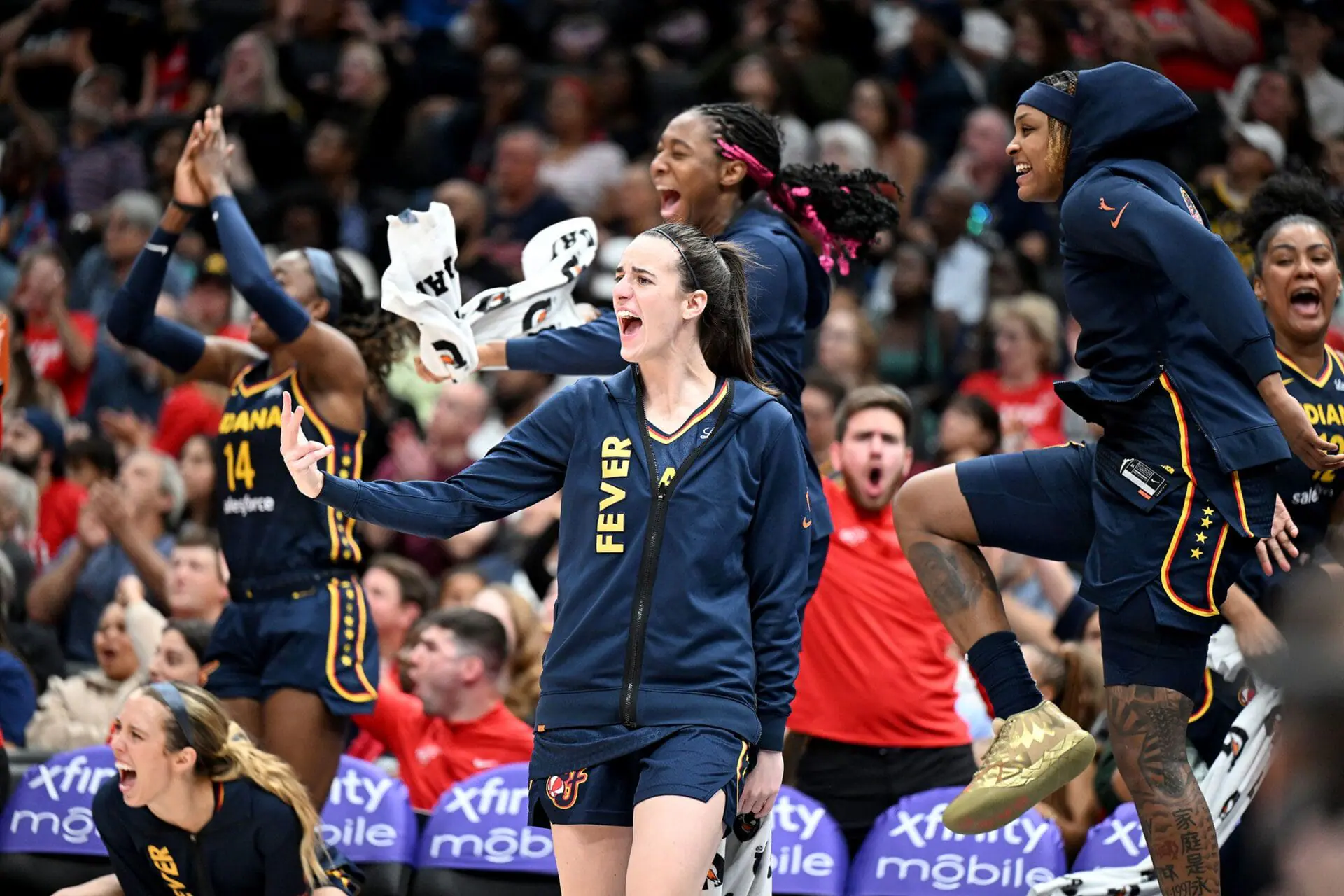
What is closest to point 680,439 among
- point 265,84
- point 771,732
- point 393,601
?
point 771,732

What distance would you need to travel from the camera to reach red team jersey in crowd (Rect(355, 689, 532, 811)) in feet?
22.1

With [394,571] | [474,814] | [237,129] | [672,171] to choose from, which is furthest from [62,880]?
[237,129]

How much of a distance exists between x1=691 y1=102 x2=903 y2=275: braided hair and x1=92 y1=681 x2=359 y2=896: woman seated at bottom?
7.38 ft

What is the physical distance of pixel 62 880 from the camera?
6117 mm

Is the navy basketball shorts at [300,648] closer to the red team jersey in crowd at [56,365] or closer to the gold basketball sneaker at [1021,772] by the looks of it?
the gold basketball sneaker at [1021,772]

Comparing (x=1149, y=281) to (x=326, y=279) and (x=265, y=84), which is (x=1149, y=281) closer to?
(x=326, y=279)

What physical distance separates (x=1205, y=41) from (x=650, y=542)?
768 cm

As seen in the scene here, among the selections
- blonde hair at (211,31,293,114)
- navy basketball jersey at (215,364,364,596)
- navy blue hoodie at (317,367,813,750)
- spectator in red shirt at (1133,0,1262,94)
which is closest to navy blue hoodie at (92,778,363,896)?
navy basketball jersey at (215,364,364,596)

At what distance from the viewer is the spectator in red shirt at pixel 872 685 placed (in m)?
6.16

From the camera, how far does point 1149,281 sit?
4207 millimetres

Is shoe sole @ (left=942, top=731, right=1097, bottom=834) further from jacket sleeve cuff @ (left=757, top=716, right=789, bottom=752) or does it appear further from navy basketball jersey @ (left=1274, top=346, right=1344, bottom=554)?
navy basketball jersey @ (left=1274, top=346, right=1344, bottom=554)

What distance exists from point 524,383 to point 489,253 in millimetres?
1460

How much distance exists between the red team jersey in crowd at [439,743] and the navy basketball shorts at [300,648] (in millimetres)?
1046

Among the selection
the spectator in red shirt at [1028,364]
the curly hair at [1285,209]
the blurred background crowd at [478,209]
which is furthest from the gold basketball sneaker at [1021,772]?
the spectator in red shirt at [1028,364]
